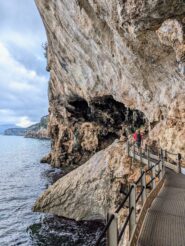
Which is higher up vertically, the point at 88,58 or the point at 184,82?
the point at 88,58

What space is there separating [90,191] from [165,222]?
42.7ft

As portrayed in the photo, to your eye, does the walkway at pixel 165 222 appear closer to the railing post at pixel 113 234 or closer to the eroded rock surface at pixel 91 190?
the railing post at pixel 113 234

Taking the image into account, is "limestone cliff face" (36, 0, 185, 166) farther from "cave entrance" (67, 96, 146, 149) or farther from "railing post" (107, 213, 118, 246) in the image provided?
"railing post" (107, 213, 118, 246)

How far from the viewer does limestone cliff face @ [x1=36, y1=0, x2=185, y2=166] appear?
13.7 meters

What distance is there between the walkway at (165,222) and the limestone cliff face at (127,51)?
760 cm

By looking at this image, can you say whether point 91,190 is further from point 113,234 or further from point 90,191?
point 113,234

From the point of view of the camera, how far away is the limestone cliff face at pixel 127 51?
13719 millimetres

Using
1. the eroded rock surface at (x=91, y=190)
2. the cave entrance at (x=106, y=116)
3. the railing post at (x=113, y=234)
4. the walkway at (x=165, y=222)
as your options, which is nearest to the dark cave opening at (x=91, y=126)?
the cave entrance at (x=106, y=116)

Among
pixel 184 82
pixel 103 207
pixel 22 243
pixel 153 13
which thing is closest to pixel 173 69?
pixel 184 82

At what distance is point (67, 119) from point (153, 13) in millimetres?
36957

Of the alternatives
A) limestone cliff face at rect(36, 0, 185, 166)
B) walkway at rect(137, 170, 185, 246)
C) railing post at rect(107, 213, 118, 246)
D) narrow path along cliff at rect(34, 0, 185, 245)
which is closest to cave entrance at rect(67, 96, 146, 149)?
limestone cliff face at rect(36, 0, 185, 166)

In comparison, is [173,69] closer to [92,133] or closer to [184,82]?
[184,82]

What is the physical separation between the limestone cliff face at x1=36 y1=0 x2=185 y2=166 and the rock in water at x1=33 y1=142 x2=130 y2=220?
14.6 feet

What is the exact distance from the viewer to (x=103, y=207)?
18125 millimetres
